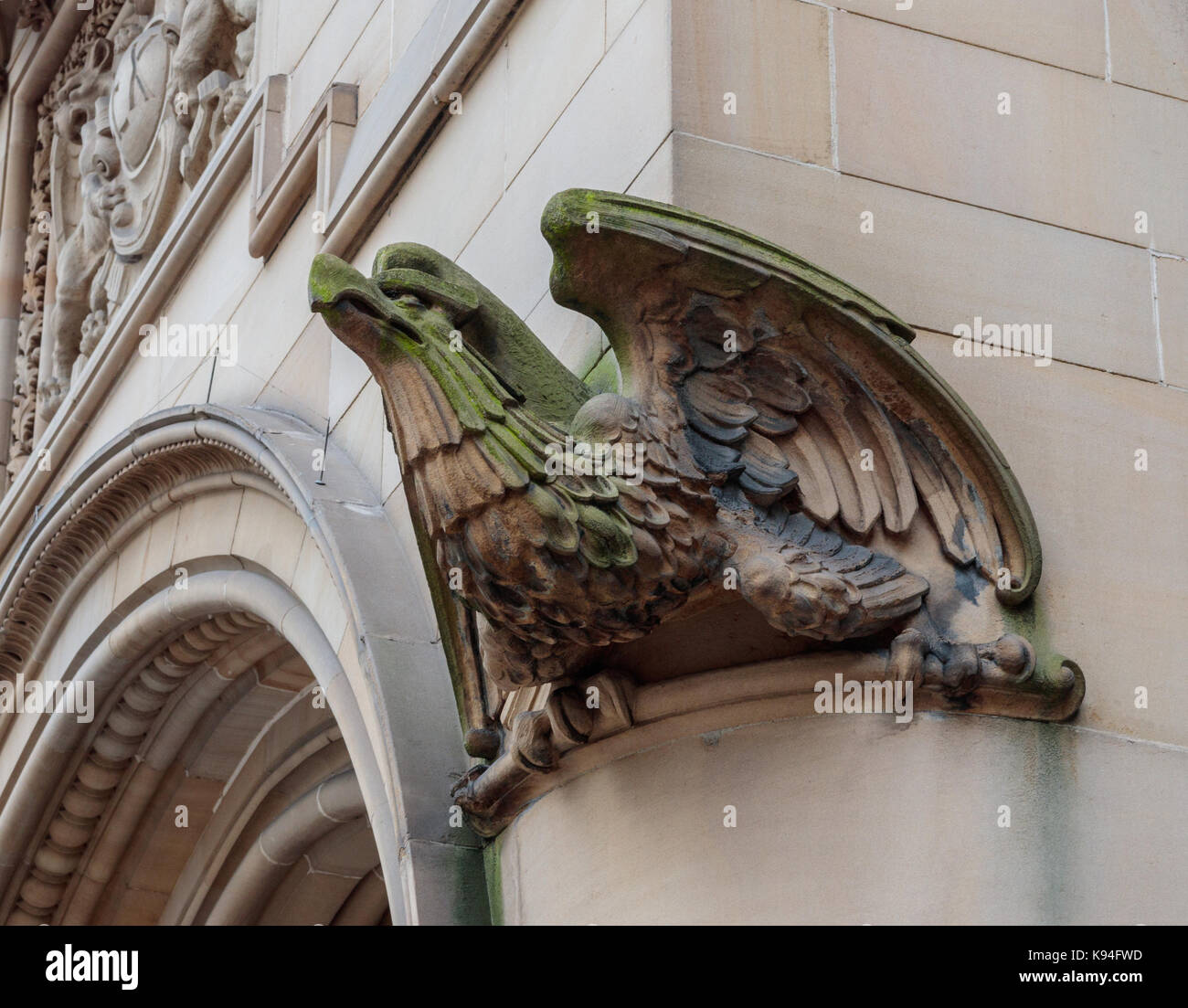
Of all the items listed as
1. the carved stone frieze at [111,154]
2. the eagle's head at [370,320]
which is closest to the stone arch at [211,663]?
the eagle's head at [370,320]

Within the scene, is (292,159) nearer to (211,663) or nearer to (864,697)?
(211,663)

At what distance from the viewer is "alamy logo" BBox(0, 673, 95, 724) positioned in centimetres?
612

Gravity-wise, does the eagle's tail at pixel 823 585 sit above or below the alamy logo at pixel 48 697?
below

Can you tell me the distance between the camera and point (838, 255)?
3.62m

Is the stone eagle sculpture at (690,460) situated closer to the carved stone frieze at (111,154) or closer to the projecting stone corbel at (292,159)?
the projecting stone corbel at (292,159)

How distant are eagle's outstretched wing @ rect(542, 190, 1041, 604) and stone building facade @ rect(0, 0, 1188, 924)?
7 centimetres

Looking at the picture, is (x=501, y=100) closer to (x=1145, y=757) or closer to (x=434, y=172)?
(x=434, y=172)

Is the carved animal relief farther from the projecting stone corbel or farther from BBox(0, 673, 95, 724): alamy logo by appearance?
BBox(0, 673, 95, 724): alamy logo

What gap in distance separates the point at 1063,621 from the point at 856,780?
43 cm

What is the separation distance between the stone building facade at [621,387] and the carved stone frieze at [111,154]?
56 centimetres

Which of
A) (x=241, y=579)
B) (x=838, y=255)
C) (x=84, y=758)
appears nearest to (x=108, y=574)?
(x=84, y=758)
